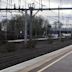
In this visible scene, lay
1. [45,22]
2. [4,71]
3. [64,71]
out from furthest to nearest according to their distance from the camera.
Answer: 1. [45,22]
2. [64,71]
3. [4,71]

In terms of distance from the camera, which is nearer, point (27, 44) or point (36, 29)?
point (27, 44)

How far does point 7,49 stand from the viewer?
1240 inches

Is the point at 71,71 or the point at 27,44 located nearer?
the point at 71,71

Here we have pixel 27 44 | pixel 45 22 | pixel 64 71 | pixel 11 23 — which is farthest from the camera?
pixel 45 22

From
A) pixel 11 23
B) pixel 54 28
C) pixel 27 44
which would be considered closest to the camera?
pixel 27 44

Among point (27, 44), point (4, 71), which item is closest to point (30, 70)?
point (4, 71)

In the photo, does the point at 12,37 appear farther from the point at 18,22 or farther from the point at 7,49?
the point at 7,49

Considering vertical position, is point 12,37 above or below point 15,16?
below

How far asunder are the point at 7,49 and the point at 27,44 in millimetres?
10128

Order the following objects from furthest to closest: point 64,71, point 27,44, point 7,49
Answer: point 27,44 < point 7,49 < point 64,71

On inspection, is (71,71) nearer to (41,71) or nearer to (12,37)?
(41,71)

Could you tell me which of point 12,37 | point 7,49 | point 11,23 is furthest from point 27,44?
point 11,23

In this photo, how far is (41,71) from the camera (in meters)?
14.0

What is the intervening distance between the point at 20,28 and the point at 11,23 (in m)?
4.89
